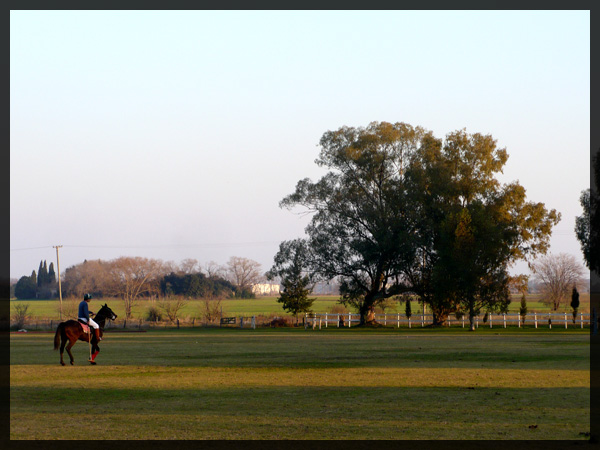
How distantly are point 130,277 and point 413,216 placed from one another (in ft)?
145

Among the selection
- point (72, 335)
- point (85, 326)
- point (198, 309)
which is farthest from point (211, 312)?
point (72, 335)

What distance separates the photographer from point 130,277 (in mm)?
96312

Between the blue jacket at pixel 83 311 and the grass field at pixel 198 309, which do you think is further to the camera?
the grass field at pixel 198 309

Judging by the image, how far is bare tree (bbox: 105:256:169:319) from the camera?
9481cm

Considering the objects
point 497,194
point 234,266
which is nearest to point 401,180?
point 497,194

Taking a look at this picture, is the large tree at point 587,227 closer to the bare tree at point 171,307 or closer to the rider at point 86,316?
the bare tree at point 171,307

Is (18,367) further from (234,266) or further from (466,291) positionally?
(234,266)

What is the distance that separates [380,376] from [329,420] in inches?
292

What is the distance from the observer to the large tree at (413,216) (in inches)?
2327

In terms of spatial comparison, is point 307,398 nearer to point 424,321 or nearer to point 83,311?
point 83,311

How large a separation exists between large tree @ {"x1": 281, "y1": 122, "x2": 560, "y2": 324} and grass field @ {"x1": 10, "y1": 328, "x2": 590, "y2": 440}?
3340 cm

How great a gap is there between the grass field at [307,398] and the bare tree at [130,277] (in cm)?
6791

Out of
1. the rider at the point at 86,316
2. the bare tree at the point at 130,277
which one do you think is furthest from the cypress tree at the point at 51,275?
the rider at the point at 86,316

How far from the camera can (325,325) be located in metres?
65.7
